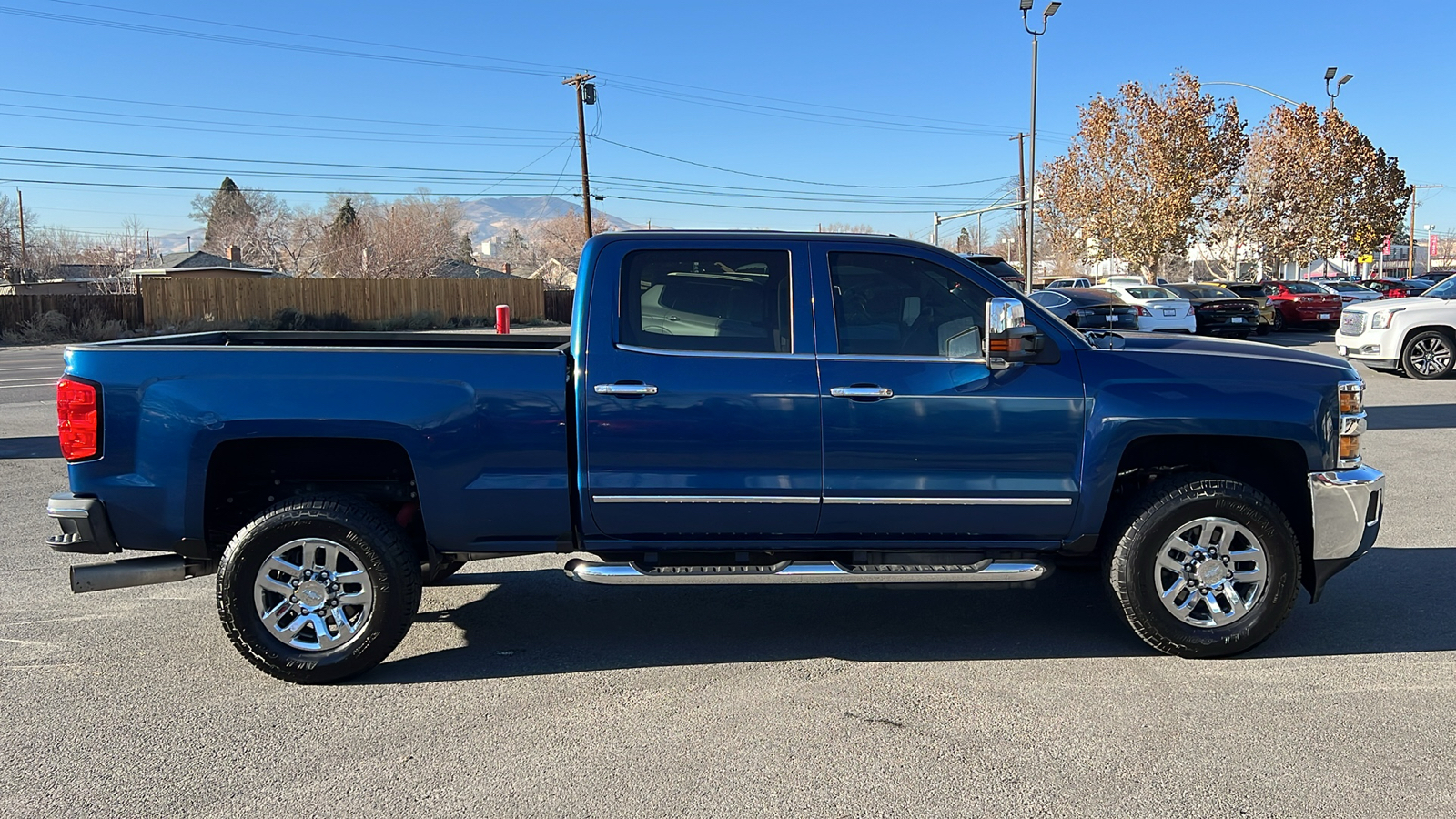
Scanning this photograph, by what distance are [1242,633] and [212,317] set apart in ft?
140

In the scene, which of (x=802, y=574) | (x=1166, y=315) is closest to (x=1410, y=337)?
(x=1166, y=315)

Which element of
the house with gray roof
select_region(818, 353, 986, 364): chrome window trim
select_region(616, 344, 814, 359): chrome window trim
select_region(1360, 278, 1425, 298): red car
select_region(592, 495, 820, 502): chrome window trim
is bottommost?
select_region(592, 495, 820, 502): chrome window trim

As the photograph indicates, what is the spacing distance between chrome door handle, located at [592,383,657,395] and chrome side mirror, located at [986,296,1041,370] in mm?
1444

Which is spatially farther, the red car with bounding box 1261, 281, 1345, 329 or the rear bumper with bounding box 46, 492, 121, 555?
the red car with bounding box 1261, 281, 1345, 329

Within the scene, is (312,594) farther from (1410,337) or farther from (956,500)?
(1410,337)

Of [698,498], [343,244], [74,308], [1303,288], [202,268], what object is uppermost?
[343,244]

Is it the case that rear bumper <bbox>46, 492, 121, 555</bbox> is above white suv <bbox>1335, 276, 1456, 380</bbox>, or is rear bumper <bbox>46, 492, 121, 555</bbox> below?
below

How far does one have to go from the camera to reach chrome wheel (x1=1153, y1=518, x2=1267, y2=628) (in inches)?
186

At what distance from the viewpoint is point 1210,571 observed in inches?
187

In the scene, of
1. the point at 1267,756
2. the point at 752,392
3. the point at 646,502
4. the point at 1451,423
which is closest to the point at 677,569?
the point at 646,502

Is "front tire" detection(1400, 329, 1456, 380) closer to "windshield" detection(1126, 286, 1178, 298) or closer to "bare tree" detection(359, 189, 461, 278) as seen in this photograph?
"windshield" detection(1126, 286, 1178, 298)

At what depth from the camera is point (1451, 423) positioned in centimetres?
1170

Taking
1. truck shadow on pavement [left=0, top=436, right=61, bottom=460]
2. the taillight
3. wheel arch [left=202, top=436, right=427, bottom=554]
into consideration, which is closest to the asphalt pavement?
wheel arch [left=202, top=436, right=427, bottom=554]

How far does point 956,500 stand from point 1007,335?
29.7 inches
